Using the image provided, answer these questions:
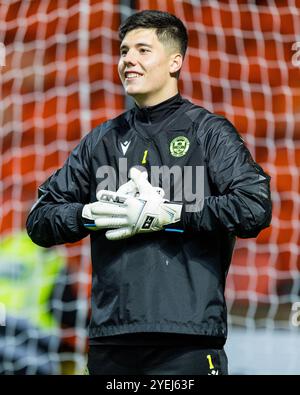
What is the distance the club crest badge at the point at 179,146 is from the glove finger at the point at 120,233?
0.27 m

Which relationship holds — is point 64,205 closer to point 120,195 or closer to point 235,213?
point 120,195

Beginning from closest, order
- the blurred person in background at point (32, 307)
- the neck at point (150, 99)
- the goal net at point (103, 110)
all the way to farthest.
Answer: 1. the neck at point (150, 99)
2. the blurred person in background at point (32, 307)
3. the goal net at point (103, 110)

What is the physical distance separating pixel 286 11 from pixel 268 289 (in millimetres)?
1394

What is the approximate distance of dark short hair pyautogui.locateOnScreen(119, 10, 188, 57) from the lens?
9.36ft

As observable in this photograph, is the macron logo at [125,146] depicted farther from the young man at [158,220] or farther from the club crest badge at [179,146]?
the club crest badge at [179,146]

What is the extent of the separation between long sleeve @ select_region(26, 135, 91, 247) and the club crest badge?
0.27m

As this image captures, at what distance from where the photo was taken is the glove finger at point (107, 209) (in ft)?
8.47

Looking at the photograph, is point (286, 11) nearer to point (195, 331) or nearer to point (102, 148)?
point (102, 148)

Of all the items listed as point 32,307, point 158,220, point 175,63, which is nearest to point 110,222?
point 158,220

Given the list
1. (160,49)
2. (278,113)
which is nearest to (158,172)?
(160,49)

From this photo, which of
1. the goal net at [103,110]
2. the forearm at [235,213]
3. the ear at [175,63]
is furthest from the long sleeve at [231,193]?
the goal net at [103,110]

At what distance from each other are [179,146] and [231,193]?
0.72 feet

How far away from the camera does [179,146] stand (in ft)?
8.84

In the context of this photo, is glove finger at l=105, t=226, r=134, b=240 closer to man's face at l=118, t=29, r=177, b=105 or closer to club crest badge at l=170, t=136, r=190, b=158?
club crest badge at l=170, t=136, r=190, b=158
